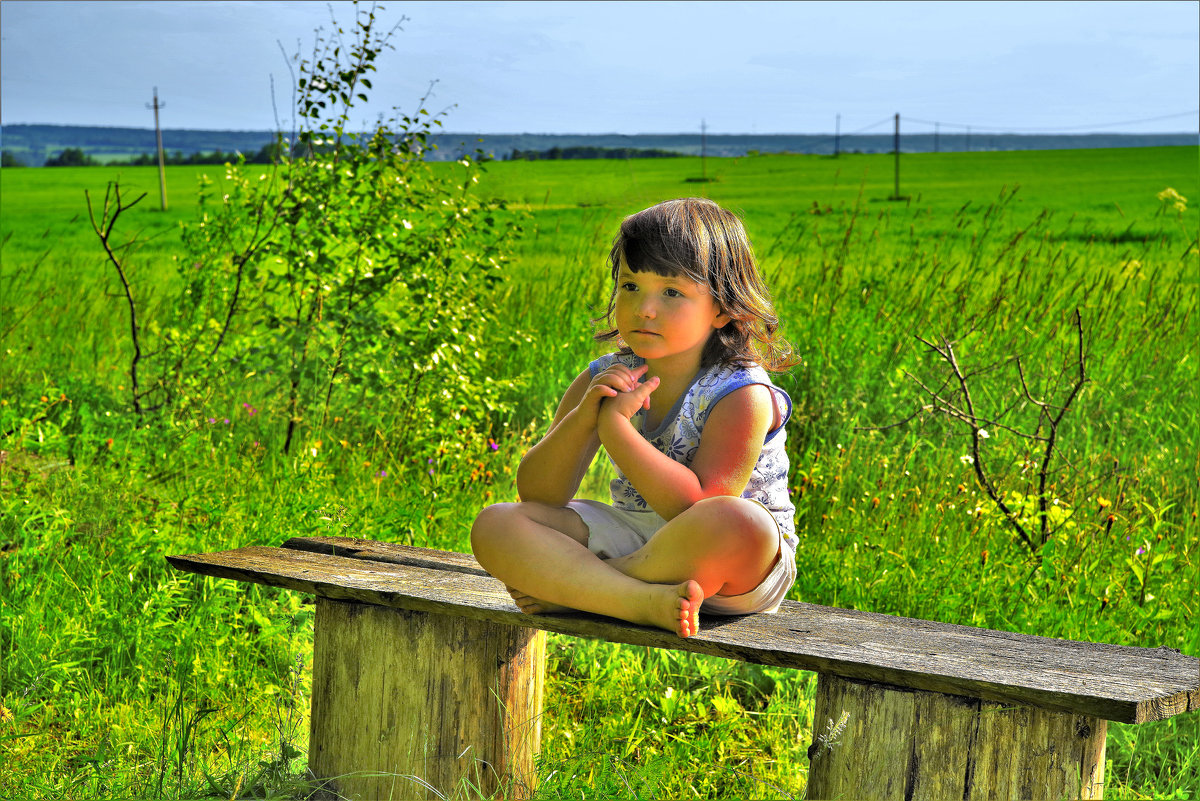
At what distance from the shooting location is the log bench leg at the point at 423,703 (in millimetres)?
2430

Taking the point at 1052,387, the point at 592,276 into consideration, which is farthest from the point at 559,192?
the point at 1052,387

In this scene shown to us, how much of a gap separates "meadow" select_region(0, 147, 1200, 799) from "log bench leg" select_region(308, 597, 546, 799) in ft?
0.41

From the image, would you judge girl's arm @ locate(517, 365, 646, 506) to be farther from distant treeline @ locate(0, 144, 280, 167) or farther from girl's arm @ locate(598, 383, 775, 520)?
distant treeline @ locate(0, 144, 280, 167)

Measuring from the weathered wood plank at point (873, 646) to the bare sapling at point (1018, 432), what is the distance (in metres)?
1.31

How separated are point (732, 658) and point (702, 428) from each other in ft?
1.61

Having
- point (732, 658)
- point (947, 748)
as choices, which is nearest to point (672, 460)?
point (732, 658)

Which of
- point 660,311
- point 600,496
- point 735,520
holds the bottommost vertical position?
point 600,496

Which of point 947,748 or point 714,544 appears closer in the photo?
point 947,748

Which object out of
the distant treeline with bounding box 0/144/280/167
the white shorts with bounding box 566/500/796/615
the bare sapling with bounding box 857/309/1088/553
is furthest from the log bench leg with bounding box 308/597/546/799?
the distant treeline with bounding box 0/144/280/167

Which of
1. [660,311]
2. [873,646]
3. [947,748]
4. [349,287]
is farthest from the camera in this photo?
[349,287]

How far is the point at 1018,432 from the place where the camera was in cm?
344

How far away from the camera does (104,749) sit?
277 cm

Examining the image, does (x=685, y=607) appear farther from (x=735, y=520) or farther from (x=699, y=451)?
(x=699, y=451)

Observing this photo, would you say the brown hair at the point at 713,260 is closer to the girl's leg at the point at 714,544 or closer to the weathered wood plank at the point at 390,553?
the girl's leg at the point at 714,544
